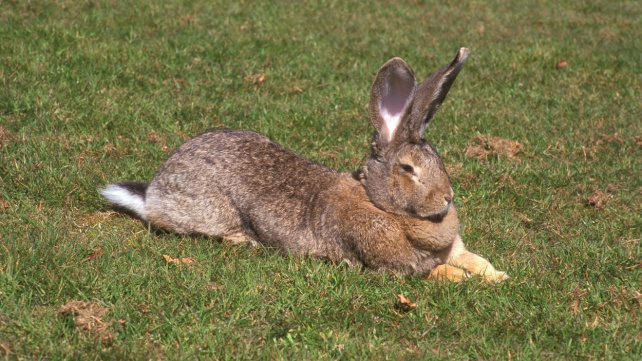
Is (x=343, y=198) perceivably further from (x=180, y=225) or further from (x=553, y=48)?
(x=553, y=48)


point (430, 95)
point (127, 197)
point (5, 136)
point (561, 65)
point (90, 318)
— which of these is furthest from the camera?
point (561, 65)

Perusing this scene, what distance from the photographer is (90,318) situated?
150 inches

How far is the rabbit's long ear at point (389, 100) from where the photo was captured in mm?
4875

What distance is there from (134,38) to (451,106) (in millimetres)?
3533

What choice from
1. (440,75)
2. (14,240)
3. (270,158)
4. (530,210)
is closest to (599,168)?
(530,210)

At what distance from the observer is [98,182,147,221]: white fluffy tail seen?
5.36 m

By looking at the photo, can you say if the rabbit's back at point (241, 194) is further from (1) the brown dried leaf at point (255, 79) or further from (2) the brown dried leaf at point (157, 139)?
(1) the brown dried leaf at point (255, 79)

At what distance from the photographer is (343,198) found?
4992 mm

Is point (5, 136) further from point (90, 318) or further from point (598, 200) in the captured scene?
point (598, 200)

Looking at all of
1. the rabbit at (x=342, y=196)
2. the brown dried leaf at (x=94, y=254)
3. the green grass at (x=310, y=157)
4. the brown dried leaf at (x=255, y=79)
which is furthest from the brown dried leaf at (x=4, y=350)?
the brown dried leaf at (x=255, y=79)

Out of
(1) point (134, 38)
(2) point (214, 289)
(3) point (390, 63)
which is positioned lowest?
(1) point (134, 38)

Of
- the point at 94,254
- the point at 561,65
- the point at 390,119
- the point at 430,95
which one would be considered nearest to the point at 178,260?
the point at 94,254

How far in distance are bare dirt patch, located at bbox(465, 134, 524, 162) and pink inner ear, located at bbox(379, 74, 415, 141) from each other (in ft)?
6.20

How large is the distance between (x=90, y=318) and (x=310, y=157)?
10.2 feet
